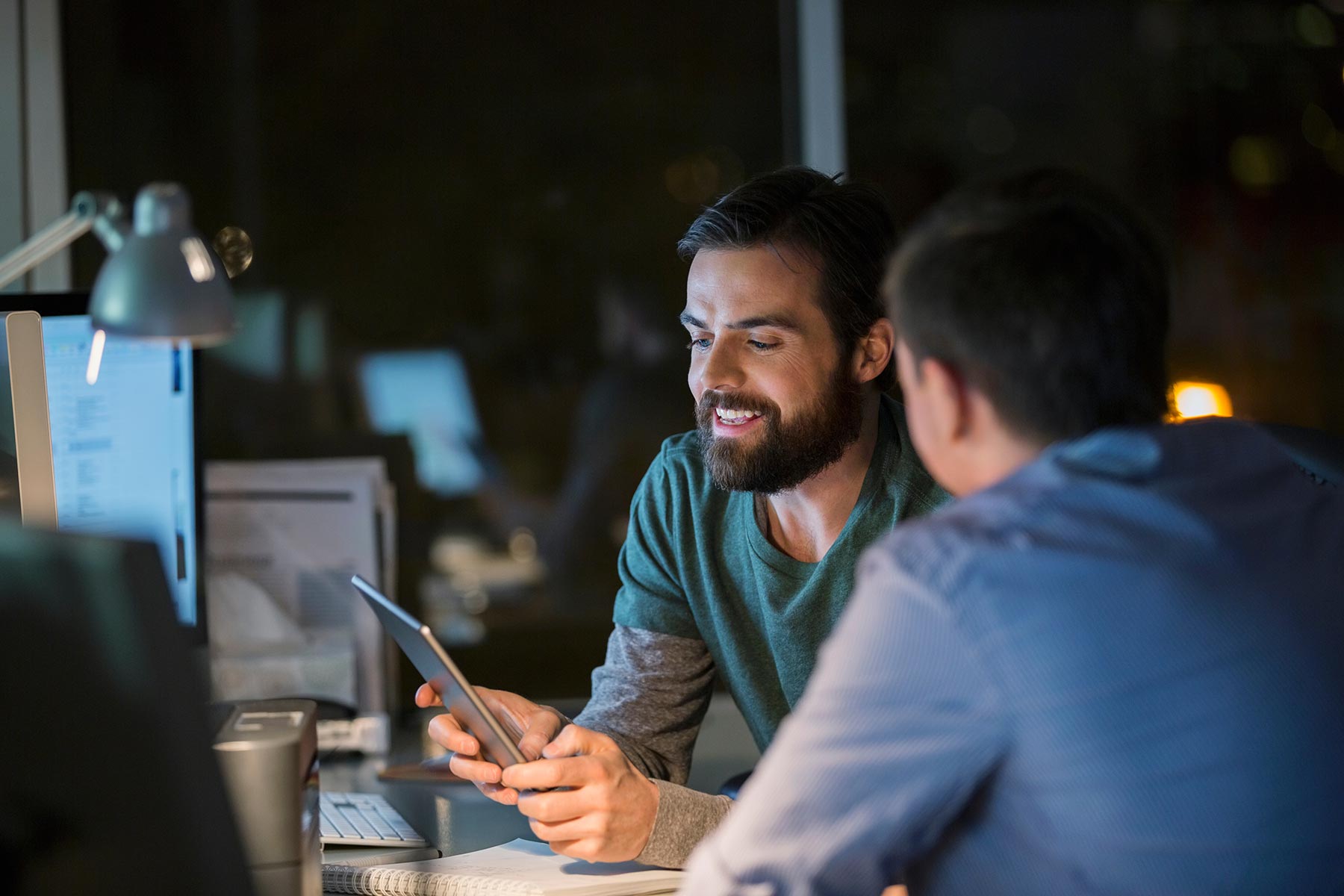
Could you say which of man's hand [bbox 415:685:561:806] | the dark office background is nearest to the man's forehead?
man's hand [bbox 415:685:561:806]

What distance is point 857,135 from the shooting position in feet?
8.29

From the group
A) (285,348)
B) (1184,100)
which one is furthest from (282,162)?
(1184,100)

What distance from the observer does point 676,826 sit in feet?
3.92

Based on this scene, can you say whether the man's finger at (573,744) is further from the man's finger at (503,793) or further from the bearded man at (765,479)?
the bearded man at (765,479)

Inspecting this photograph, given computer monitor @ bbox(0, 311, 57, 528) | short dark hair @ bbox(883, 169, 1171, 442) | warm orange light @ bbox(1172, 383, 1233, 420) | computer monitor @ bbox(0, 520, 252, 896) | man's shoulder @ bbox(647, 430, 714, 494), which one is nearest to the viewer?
computer monitor @ bbox(0, 520, 252, 896)

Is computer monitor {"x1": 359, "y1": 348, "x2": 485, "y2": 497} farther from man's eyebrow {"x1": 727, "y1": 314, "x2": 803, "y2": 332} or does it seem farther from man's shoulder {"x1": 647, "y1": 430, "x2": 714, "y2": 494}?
man's eyebrow {"x1": 727, "y1": 314, "x2": 803, "y2": 332}

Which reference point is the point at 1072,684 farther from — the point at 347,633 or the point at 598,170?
the point at 598,170

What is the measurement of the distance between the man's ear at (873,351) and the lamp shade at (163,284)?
0.73 meters

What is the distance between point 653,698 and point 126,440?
2.37 feet

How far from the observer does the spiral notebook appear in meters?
1.10

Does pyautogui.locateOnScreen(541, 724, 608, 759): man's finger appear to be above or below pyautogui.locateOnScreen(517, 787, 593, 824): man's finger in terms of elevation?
above

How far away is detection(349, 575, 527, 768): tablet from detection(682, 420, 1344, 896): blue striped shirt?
0.38 metres

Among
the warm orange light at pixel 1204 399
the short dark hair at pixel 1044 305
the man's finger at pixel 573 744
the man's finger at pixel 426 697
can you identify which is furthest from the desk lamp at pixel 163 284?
the warm orange light at pixel 1204 399

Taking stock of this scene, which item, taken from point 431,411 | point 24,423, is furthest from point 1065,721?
point 431,411
